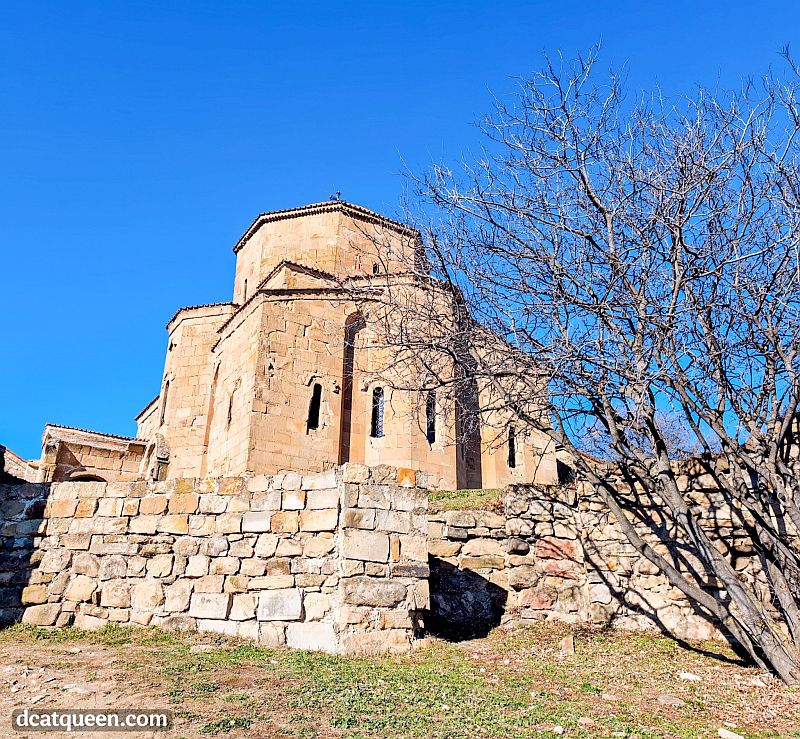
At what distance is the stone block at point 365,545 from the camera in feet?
21.1

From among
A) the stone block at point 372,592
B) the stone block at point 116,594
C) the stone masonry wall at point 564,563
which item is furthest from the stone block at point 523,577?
the stone block at point 116,594

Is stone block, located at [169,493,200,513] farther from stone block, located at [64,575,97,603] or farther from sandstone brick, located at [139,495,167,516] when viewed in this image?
stone block, located at [64,575,97,603]

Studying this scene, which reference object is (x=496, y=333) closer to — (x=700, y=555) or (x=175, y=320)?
(x=700, y=555)

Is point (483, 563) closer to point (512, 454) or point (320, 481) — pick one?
point (320, 481)

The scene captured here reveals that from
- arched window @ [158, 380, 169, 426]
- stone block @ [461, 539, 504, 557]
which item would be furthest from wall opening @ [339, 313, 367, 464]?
stone block @ [461, 539, 504, 557]

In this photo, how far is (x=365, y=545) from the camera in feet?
21.4

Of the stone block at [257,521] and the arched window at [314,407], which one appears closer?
the stone block at [257,521]

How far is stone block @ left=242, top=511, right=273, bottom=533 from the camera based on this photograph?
686 centimetres

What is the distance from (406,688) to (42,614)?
4313mm

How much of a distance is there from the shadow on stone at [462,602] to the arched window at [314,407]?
9331 mm

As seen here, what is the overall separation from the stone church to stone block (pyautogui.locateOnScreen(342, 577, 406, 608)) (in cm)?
766

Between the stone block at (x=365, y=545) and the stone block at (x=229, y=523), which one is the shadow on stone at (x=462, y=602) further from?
the stone block at (x=229, y=523)

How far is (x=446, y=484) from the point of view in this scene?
16672mm

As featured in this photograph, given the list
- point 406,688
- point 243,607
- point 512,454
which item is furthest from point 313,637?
point 512,454
